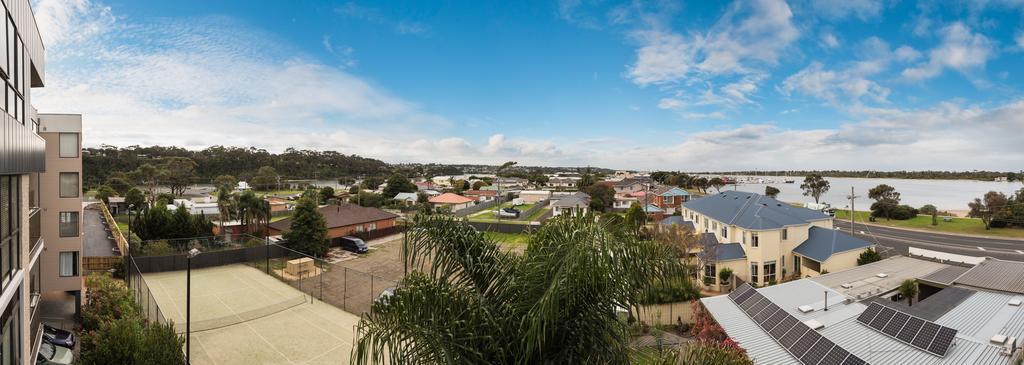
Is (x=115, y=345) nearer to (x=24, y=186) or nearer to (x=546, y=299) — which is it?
(x=24, y=186)

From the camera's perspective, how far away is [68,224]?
589 inches

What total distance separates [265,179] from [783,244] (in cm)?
8658

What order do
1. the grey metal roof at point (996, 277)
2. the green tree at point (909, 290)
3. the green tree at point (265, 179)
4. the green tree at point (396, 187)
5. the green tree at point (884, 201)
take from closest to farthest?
1. the grey metal roof at point (996, 277)
2. the green tree at point (909, 290)
3. the green tree at point (884, 201)
4. the green tree at point (396, 187)
5. the green tree at point (265, 179)

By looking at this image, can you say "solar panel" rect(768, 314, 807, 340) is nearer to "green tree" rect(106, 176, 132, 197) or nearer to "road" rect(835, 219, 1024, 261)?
"road" rect(835, 219, 1024, 261)

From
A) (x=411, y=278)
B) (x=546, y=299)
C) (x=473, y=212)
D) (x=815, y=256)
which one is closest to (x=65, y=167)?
(x=411, y=278)

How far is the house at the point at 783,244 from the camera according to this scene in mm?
19672

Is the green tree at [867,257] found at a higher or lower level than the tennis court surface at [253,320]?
higher

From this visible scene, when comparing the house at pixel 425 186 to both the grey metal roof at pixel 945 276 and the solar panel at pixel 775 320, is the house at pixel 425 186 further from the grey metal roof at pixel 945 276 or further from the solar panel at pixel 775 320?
the solar panel at pixel 775 320

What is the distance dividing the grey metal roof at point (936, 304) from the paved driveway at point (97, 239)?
110 feet

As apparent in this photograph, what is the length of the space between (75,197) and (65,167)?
1.09 meters

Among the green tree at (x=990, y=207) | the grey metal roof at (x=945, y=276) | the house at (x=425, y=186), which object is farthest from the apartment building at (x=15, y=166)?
the house at (x=425, y=186)

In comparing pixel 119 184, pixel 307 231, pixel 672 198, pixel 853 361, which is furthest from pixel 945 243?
pixel 119 184

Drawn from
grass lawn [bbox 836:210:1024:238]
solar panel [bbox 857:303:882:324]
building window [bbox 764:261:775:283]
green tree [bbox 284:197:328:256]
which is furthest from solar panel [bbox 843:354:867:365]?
grass lawn [bbox 836:210:1024:238]

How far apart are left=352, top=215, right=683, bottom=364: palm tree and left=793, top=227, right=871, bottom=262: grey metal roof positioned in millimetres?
20655
